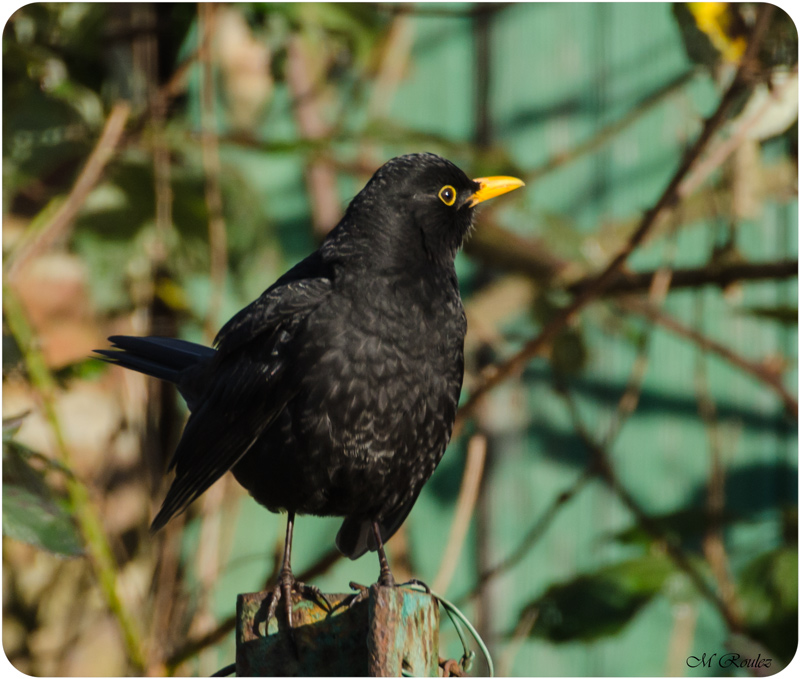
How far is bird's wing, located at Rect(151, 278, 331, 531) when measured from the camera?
238 centimetres

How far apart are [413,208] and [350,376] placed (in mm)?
638

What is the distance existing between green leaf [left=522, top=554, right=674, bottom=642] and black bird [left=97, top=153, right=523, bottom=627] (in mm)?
904

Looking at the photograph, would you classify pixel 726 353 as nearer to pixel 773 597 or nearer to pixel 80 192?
pixel 773 597

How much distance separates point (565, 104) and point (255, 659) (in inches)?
130

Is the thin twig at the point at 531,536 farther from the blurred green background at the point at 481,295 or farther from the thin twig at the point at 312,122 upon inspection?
the thin twig at the point at 312,122

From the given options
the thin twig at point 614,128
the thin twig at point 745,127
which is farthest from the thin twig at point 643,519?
the thin twig at point 745,127

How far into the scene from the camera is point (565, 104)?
4469 millimetres

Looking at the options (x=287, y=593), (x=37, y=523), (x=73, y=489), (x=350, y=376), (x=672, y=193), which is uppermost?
(x=672, y=193)

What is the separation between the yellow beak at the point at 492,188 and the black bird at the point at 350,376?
0.13 metres

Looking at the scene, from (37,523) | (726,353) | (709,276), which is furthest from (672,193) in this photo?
(37,523)

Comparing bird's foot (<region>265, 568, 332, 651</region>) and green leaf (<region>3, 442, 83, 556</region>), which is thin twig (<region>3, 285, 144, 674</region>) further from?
bird's foot (<region>265, 568, 332, 651</region>)

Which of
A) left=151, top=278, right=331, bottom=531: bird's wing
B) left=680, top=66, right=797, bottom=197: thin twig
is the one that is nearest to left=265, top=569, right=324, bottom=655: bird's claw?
left=151, top=278, right=331, bottom=531: bird's wing

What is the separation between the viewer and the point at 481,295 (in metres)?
4.43

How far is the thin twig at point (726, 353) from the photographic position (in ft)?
12.3
